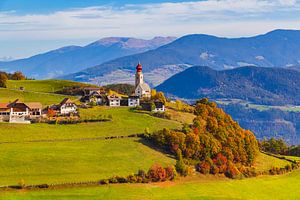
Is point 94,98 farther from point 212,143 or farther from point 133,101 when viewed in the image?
point 212,143

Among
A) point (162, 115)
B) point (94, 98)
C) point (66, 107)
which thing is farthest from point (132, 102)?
point (66, 107)

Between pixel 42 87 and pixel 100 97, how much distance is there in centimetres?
2809

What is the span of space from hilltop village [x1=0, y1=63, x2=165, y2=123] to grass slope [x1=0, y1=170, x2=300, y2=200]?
3244 cm

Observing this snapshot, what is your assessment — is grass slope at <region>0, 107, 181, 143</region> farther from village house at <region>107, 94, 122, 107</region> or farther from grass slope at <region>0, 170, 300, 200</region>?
grass slope at <region>0, 170, 300, 200</region>

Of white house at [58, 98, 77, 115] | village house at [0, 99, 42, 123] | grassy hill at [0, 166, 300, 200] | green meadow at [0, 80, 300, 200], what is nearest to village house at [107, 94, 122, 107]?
green meadow at [0, 80, 300, 200]

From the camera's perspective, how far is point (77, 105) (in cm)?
11794

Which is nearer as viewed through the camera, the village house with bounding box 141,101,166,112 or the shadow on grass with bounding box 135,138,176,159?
the shadow on grass with bounding box 135,138,176,159

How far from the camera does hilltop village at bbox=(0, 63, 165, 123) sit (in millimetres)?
101438

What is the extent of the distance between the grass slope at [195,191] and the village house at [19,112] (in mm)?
33191

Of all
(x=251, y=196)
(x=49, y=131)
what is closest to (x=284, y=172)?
(x=251, y=196)

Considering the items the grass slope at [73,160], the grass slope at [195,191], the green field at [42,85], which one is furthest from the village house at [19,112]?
the green field at [42,85]

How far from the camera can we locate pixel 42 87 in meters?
149

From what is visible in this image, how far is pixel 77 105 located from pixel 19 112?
18.1 meters

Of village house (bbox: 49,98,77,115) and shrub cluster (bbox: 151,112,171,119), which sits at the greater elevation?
village house (bbox: 49,98,77,115)
